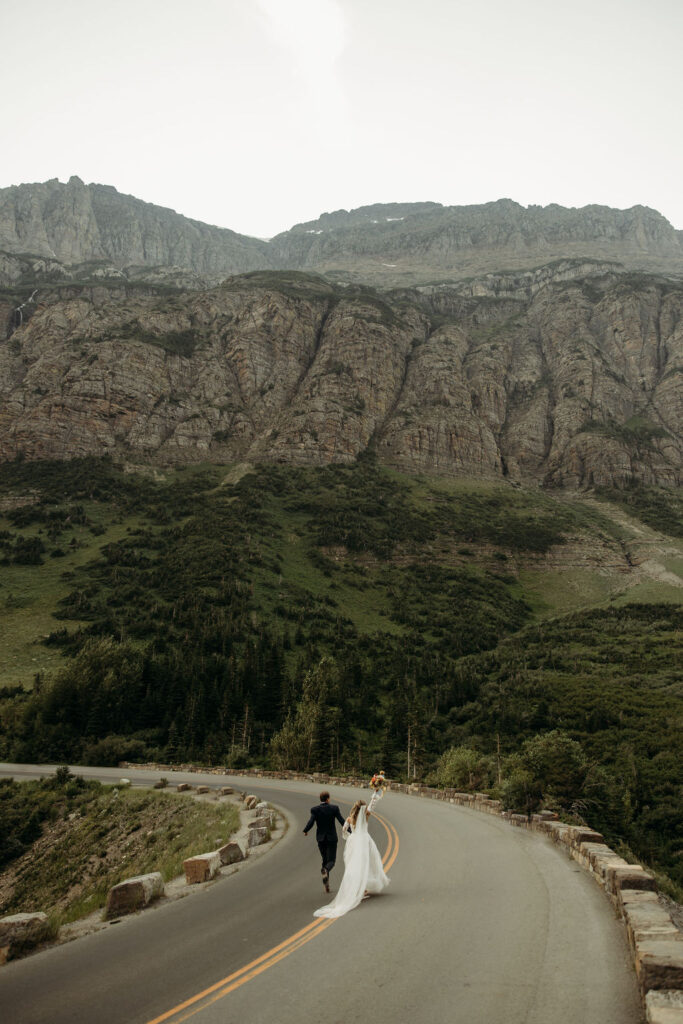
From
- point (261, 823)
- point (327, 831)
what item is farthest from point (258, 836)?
point (327, 831)

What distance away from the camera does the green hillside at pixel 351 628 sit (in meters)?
43.3

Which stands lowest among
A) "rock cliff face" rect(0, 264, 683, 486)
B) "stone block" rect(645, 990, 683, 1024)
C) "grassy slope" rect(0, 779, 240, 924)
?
"grassy slope" rect(0, 779, 240, 924)

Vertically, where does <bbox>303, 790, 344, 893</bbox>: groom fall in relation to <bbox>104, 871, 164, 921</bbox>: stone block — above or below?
above

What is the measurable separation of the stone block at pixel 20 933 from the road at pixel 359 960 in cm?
44

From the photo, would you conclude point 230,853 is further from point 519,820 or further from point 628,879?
point 519,820

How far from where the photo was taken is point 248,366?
17200 cm

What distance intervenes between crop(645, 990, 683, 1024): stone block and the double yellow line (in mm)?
4195

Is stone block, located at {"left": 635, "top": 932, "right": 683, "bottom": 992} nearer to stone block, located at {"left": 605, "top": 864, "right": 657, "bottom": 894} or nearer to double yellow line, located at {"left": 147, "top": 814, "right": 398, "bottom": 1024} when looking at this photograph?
stone block, located at {"left": 605, "top": 864, "right": 657, "bottom": 894}

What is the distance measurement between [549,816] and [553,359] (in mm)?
201627

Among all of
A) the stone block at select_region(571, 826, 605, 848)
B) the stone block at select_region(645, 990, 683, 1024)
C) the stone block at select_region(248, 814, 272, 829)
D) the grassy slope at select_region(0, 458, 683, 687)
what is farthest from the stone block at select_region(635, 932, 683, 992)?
the grassy slope at select_region(0, 458, 683, 687)

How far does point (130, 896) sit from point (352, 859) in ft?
14.0

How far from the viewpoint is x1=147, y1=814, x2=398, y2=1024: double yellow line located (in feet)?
18.4

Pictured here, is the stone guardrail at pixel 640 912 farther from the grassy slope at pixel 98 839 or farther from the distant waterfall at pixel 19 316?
the distant waterfall at pixel 19 316

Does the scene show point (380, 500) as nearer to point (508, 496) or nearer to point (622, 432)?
point (508, 496)
